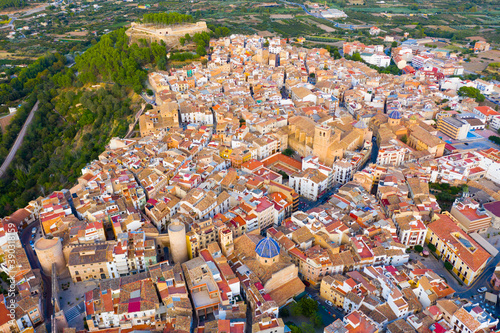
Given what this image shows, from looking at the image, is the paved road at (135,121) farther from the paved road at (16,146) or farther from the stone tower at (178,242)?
the stone tower at (178,242)

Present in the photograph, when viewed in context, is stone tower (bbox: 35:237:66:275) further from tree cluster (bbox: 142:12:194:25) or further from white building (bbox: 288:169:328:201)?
tree cluster (bbox: 142:12:194:25)

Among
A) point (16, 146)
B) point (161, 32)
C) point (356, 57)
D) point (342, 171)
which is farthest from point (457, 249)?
point (161, 32)

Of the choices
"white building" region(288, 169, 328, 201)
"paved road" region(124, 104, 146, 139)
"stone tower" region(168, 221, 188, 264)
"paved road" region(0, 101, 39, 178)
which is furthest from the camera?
"paved road" region(0, 101, 39, 178)

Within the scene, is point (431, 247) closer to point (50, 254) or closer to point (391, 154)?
point (391, 154)

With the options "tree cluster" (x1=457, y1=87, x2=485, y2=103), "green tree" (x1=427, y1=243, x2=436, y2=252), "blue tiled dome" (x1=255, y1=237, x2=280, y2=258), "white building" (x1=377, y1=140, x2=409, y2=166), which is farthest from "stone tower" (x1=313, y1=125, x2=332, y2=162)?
"tree cluster" (x1=457, y1=87, x2=485, y2=103)

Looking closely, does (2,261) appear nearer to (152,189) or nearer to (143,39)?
(152,189)

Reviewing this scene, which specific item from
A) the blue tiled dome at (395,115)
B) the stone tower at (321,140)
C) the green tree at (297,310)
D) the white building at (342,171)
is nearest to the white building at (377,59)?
the blue tiled dome at (395,115)
